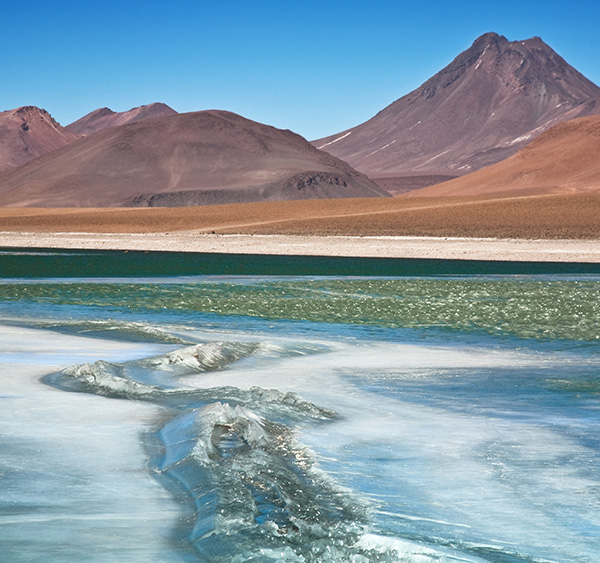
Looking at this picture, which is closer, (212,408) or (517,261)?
(212,408)

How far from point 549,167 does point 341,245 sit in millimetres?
125848

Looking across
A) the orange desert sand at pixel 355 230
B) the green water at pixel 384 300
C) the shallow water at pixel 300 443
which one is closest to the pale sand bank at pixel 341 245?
the orange desert sand at pixel 355 230

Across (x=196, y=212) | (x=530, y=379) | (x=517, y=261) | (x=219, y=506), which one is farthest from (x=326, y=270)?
(x=196, y=212)

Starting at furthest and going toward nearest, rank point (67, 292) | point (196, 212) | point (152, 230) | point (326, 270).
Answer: point (196, 212) → point (152, 230) → point (326, 270) → point (67, 292)

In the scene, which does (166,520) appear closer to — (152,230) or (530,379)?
(530,379)

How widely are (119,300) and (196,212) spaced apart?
206ft

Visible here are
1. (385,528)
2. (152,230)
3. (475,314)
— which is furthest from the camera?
(152,230)

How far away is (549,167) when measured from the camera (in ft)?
538

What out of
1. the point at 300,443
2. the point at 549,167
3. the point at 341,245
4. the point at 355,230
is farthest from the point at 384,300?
the point at 549,167

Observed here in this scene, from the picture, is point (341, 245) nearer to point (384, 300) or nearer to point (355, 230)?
point (355, 230)

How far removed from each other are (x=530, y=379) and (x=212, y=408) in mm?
4018

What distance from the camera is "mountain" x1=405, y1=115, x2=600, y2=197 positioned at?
512 ft

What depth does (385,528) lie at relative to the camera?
5379mm

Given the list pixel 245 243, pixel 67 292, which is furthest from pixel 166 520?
pixel 245 243
